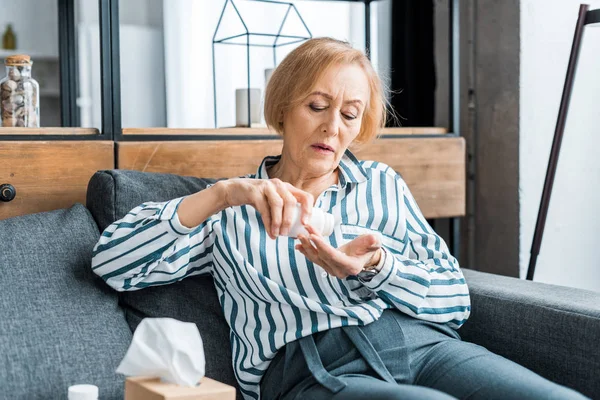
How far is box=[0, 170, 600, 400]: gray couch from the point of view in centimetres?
127

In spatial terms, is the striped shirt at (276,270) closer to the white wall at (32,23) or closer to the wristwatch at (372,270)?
the wristwatch at (372,270)

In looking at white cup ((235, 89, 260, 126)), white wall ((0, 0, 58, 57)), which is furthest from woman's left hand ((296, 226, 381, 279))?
white wall ((0, 0, 58, 57))

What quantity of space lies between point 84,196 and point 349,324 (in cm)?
70

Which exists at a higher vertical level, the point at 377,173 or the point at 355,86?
the point at 355,86

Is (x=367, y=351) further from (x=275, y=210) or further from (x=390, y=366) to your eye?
(x=275, y=210)

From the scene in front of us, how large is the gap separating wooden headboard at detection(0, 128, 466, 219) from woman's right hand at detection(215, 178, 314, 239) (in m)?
0.49

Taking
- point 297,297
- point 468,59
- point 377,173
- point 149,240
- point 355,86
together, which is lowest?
point 297,297

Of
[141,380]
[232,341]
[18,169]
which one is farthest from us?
[18,169]

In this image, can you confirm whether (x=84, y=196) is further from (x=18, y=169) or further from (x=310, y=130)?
(x=310, y=130)

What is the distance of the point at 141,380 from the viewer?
1.00 metres

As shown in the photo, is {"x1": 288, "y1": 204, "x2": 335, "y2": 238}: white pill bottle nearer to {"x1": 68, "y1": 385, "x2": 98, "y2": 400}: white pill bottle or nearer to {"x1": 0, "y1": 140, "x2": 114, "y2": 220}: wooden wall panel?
{"x1": 68, "y1": 385, "x2": 98, "y2": 400}: white pill bottle

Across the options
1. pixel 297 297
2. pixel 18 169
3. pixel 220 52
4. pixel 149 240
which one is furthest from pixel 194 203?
pixel 220 52

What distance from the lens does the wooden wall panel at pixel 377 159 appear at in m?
1.74

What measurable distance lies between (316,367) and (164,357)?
39 centimetres
